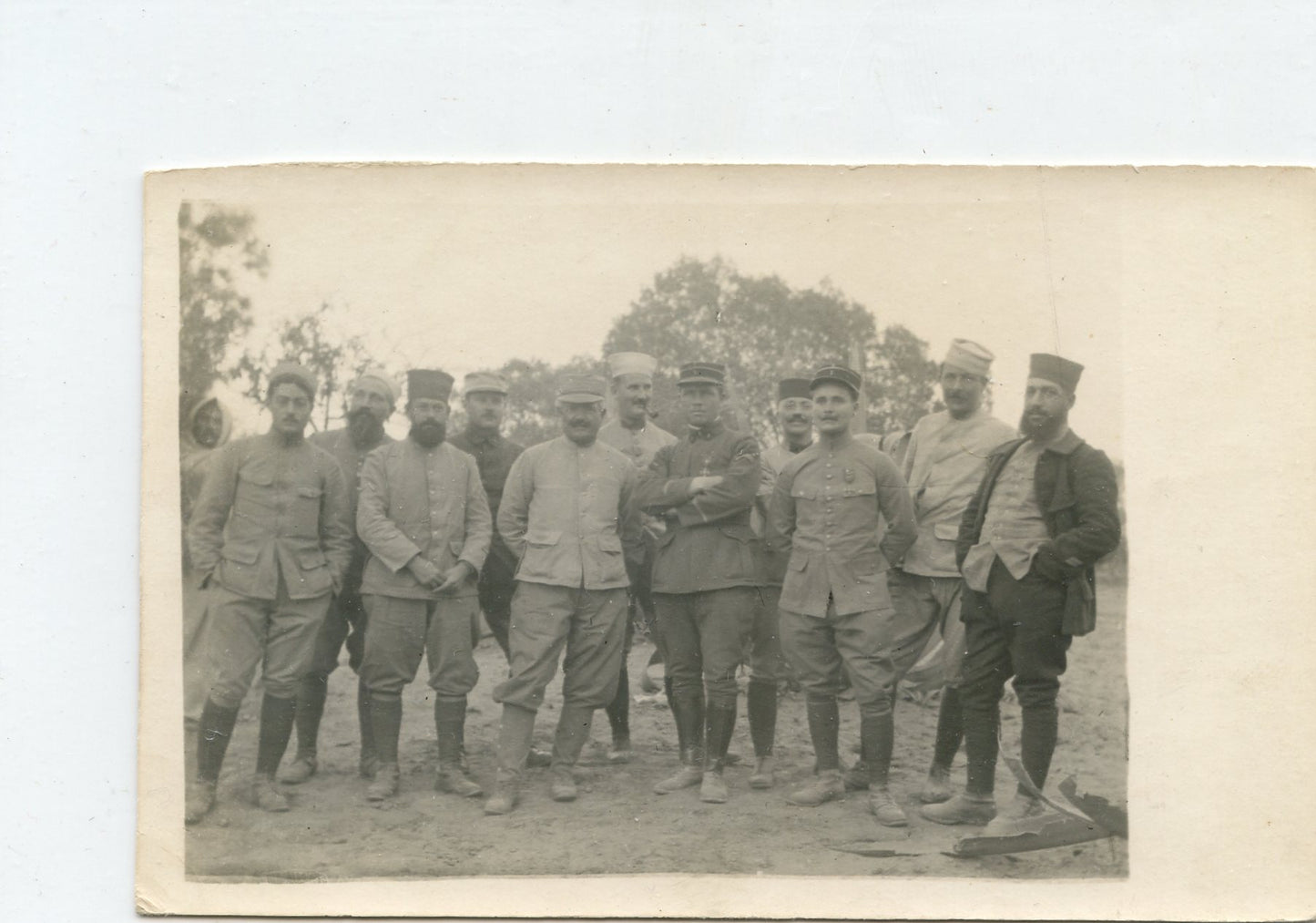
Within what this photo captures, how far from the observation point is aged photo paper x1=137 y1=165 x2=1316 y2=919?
4.23 metres

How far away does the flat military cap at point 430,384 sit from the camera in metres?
4.30

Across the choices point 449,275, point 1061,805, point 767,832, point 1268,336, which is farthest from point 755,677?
point 1268,336

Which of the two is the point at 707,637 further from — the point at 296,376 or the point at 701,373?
the point at 296,376

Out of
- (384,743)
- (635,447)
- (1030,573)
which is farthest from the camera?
(635,447)

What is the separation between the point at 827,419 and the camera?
430cm

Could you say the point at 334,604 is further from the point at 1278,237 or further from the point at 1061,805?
the point at 1278,237

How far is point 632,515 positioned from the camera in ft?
14.3

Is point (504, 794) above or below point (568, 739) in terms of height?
below

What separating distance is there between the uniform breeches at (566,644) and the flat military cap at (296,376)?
3.51 ft

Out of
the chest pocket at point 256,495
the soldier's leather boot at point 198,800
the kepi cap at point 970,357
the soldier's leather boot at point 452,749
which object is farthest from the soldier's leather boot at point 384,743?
the kepi cap at point 970,357

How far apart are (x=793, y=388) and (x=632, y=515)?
753 millimetres

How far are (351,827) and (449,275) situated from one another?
2.03 meters

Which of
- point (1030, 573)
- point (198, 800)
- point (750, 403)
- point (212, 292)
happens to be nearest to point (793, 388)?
point (750, 403)

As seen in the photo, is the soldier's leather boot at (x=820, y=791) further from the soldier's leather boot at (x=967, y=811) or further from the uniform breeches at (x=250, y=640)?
the uniform breeches at (x=250, y=640)
